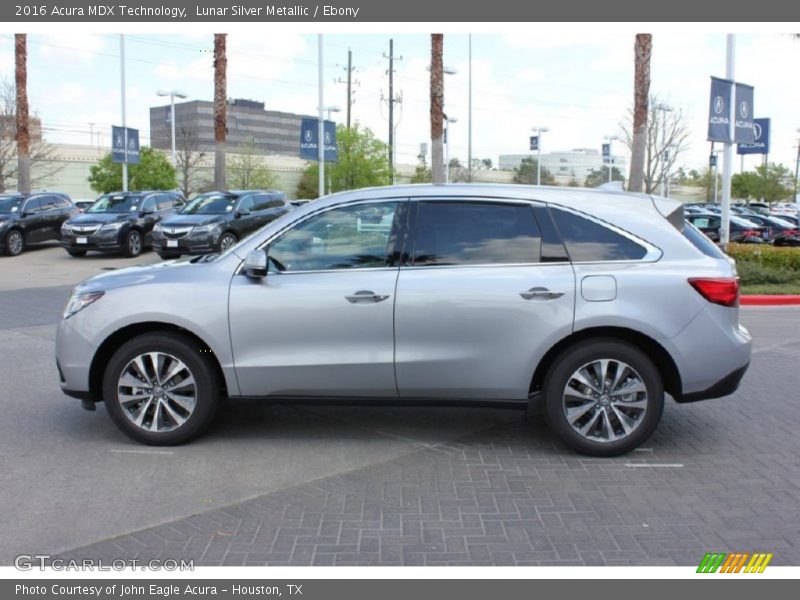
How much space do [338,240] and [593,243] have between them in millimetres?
1770

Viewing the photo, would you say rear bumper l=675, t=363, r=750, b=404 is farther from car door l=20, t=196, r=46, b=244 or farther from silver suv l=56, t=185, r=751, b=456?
car door l=20, t=196, r=46, b=244

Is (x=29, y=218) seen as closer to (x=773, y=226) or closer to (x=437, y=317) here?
(x=437, y=317)

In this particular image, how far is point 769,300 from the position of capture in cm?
1526

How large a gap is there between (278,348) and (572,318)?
201cm

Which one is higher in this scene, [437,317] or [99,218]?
[99,218]

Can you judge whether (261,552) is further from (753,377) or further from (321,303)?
(753,377)

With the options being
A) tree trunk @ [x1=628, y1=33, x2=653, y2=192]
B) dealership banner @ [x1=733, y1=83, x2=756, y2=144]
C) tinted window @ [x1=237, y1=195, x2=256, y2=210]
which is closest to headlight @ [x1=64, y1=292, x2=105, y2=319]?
tinted window @ [x1=237, y1=195, x2=256, y2=210]

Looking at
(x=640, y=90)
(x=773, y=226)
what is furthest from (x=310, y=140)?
(x=773, y=226)

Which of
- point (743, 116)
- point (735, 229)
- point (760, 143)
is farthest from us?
point (735, 229)

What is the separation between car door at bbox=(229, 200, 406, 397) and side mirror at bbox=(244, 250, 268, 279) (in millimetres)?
69

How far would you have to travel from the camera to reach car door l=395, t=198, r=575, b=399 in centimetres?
548

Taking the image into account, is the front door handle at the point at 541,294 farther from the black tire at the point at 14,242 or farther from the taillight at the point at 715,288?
the black tire at the point at 14,242

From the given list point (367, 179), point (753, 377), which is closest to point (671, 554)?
point (753, 377)

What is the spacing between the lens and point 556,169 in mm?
121688
